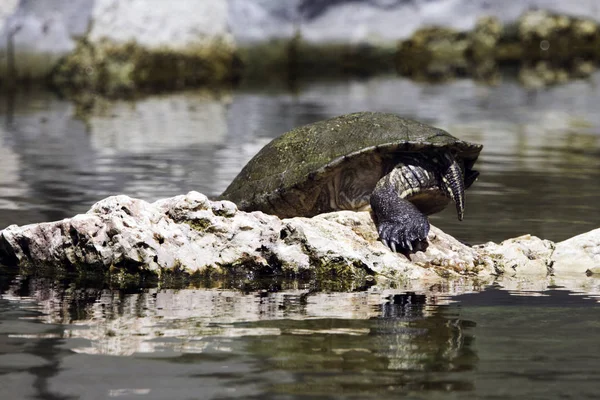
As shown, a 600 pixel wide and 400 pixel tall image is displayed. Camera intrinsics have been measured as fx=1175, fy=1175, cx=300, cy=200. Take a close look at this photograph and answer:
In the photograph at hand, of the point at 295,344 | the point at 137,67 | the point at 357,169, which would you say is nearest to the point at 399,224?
the point at 357,169

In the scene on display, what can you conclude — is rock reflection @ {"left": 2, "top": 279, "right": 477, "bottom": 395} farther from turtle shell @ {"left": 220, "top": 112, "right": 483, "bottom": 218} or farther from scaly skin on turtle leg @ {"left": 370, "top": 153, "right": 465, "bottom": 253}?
turtle shell @ {"left": 220, "top": 112, "right": 483, "bottom": 218}

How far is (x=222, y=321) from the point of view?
467 centimetres

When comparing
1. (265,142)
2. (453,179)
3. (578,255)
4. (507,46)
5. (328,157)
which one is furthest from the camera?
(507,46)

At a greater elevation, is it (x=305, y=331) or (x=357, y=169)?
(x=357, y=169)

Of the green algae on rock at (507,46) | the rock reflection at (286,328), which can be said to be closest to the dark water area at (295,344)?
the rock reflection at (286,328)

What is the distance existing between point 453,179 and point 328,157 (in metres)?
0.72

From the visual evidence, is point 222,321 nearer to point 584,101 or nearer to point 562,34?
point 584,101

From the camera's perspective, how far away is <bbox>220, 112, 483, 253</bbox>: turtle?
21.2 ft

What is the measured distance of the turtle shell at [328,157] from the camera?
6.46m

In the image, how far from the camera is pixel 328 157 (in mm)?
6516

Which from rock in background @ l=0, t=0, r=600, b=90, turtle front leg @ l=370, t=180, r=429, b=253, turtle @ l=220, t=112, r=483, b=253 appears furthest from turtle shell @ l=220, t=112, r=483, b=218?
rock in background @ l=0, t=0, r=600, b=90

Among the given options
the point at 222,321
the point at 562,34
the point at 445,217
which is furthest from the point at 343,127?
the point at 562,34

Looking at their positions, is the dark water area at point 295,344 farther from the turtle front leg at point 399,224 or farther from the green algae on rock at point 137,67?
the green algae on rock at point 137,67

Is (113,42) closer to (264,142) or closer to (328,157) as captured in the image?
(264,142)
